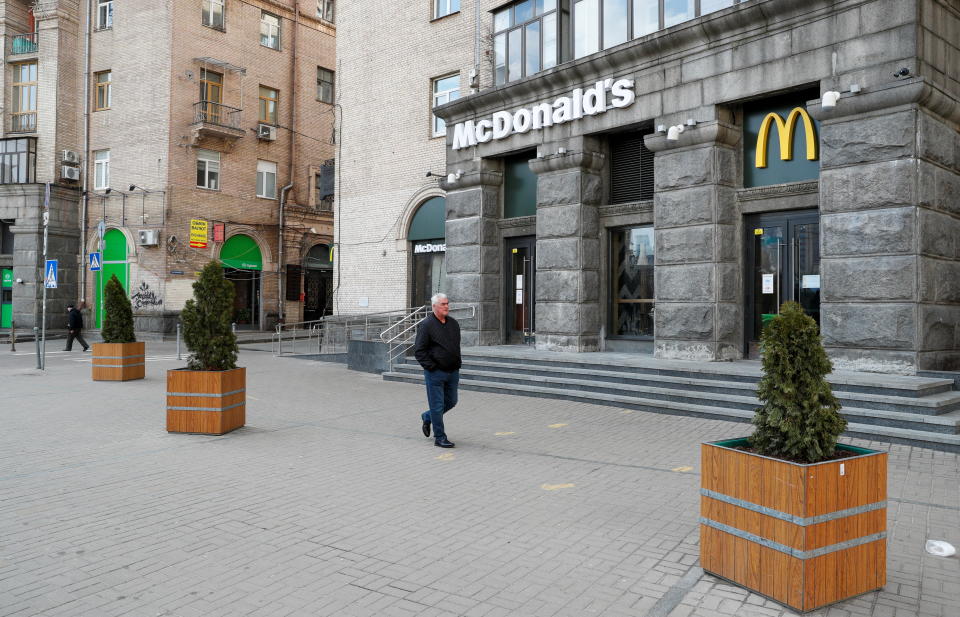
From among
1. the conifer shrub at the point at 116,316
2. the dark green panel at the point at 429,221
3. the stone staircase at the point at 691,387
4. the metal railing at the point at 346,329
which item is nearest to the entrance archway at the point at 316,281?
the metal railing at the point at 346,329

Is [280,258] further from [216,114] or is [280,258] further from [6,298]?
[6,298]

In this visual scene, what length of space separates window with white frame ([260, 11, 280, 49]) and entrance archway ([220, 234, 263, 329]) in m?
8.87

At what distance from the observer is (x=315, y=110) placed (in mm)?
33344

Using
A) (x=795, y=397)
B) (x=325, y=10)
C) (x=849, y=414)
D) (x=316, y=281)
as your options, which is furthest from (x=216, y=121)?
(x=795, y=397)

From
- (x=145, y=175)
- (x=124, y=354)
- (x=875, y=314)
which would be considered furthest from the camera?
(x=145, y=175)

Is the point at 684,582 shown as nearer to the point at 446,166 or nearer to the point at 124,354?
the point at 124,354

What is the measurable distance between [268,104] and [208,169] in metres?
4.46

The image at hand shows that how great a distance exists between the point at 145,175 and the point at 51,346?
7.81 metres

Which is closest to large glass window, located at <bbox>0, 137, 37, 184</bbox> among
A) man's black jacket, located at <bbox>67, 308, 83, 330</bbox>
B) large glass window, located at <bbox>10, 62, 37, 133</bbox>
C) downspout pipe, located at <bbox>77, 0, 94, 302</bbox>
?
large glass window, located at <bbox>10, 62, 37, 133</bbox>

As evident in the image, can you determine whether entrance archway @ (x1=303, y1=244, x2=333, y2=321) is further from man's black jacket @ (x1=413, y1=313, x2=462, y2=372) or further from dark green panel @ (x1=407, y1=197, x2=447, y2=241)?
man's black jacket @ (x1=413, y1=313, x2=462, y2=372)

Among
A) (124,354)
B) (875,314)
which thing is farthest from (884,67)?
(124,354)

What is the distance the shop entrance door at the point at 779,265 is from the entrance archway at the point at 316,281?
23486 millimetres

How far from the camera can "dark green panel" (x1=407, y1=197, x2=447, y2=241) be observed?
64.0 feet

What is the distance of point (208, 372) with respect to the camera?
888 centimetres
